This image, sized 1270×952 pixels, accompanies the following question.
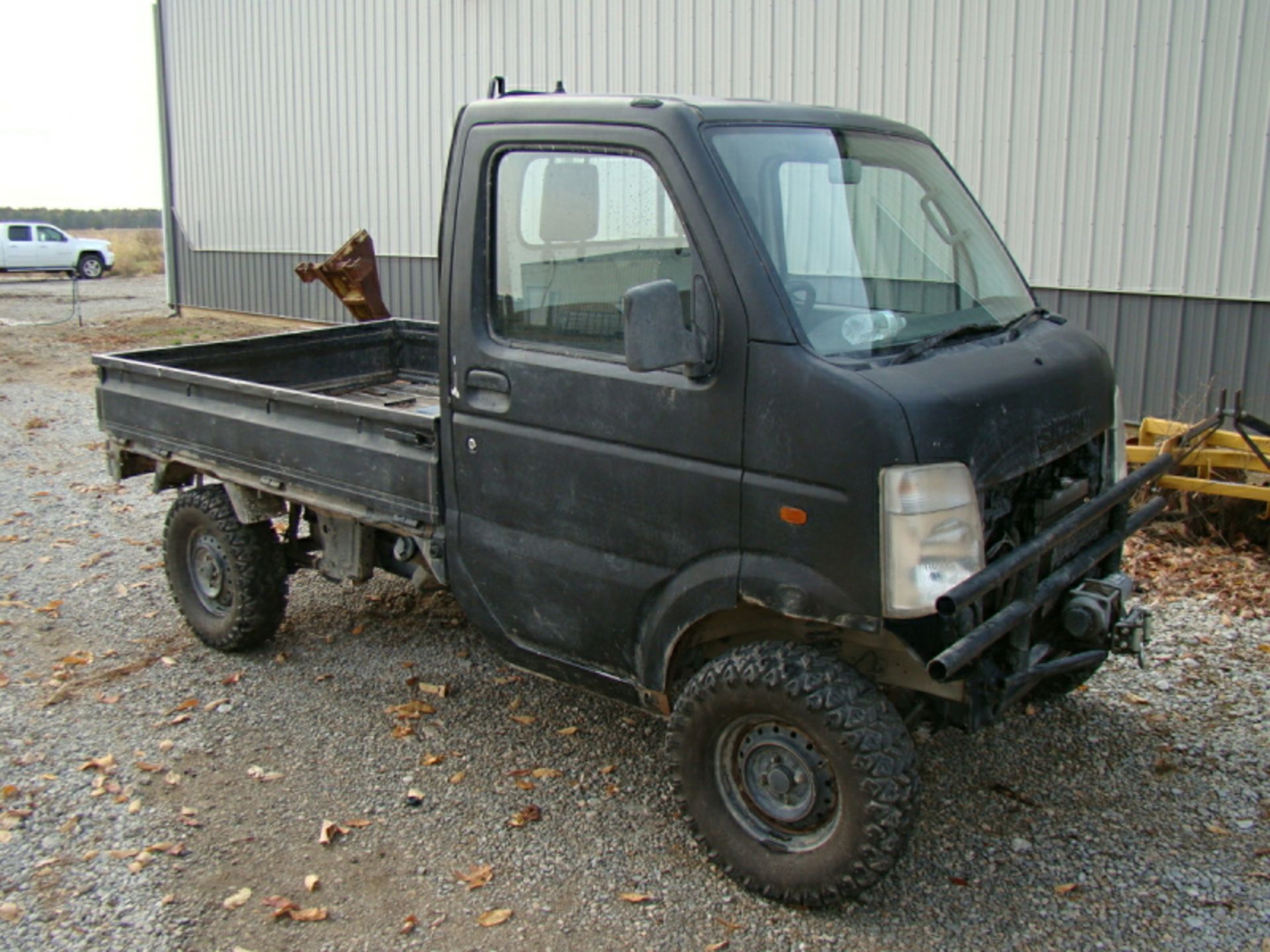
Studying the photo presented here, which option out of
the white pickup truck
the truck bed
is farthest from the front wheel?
the truck bed

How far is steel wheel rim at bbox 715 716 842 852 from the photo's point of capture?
3.56 metres

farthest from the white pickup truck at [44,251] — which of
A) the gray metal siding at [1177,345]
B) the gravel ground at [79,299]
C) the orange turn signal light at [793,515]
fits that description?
the orange turn signal light at [793,515]

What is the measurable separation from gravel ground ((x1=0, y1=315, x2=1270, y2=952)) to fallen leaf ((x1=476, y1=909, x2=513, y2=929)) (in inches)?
1.3

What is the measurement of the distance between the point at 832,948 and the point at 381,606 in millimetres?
3517

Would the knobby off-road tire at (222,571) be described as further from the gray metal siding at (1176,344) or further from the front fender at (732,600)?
the gray metal siding at (1176,344)

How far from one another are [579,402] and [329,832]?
176 centimetres

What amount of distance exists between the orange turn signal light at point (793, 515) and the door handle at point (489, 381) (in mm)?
1129

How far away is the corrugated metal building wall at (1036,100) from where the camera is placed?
7945 mm

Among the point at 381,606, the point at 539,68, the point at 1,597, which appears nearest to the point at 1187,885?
the point at 381,606

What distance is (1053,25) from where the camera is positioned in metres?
8.52

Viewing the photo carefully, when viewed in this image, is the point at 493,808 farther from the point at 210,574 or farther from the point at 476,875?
the point at 210,574

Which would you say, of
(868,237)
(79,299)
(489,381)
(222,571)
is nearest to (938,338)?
(868,237)

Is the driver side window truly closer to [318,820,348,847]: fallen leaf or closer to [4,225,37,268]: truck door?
[318,820,348,847]: fallen leaf

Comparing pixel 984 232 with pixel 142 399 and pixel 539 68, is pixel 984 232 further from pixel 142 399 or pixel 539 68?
pixel 539 68
